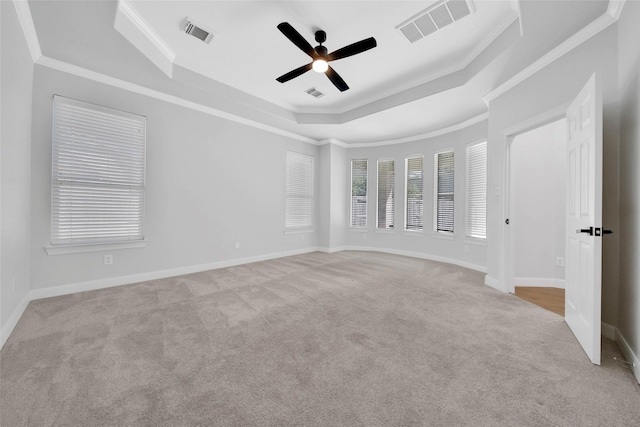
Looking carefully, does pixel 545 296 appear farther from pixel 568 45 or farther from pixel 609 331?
pixel 568 45

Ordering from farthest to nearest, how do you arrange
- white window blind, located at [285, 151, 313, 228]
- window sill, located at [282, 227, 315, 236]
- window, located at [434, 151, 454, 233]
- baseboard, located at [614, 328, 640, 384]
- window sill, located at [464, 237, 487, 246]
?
white window blind, located at [285, 151, 313, 228] → window sill, located at [282, 227, 315, 236] → window, located at [434, 151, 454, 233] → window sill, located at [464, 237, 487, 246] → baseboard, located at [614, 328, 640, 384]

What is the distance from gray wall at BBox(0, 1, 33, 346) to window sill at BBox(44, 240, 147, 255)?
25cm

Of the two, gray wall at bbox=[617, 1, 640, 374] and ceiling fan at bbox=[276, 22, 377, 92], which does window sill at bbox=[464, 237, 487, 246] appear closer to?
gray wall at bbox=[617, 1, 640, 374]

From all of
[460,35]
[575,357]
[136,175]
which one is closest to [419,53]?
[460,35]

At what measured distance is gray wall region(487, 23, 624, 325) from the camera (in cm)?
221

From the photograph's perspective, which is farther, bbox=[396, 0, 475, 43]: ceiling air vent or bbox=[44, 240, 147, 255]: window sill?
bbox=[44, 240, 147, 255]: window sill

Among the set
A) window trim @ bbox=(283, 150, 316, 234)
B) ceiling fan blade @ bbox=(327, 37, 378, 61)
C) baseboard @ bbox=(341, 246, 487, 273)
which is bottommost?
baseboard @ bbox=(341, 246, 487, 273)

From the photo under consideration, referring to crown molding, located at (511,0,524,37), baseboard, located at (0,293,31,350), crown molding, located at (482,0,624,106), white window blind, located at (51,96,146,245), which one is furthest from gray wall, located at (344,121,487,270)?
baseboard, located at (0,293,31,350)

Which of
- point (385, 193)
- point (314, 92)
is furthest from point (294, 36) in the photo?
point (385, 193)

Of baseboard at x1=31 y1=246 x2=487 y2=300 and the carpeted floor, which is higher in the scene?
baseboard at x1=31 y1=246 x2=487 y2=300

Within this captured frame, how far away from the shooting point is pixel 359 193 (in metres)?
6.98

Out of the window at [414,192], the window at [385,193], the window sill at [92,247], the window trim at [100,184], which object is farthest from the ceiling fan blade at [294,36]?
the window at [385,193]

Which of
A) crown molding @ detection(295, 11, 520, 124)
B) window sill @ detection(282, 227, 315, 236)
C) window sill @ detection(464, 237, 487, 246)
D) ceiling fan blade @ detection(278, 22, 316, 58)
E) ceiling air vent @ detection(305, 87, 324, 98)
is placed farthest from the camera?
window sill @ detection(282, 227, 315, 236)

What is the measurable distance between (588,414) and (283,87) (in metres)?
4.86
